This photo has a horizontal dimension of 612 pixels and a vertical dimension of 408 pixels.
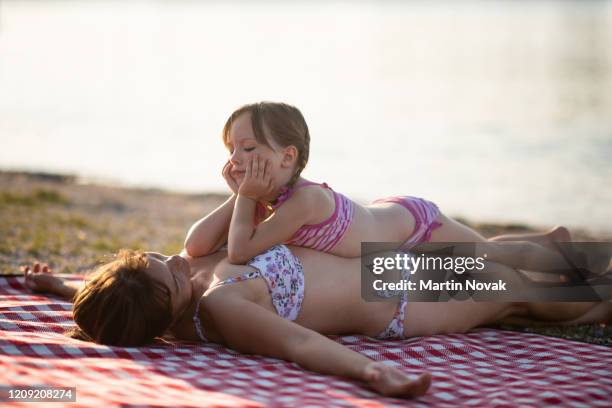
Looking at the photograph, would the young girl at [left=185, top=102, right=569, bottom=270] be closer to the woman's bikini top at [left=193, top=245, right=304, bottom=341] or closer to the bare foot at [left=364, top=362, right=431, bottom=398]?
the woman's bikini top at [left=193, top=245, right=304, bottom=341]

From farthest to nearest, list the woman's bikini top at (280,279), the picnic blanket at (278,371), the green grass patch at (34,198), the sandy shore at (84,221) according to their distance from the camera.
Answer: the green grass patch at (34,198) → the sandy shore at (84,221) → the woman's bikini top at (280,279) → the picnic blanket at (278,371)

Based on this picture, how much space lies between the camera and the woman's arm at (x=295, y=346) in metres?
2.78

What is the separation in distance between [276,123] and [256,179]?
24 centimetres

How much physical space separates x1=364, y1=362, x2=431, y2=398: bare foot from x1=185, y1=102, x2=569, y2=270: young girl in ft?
2.61

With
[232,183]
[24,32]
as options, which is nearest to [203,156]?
[232,183]

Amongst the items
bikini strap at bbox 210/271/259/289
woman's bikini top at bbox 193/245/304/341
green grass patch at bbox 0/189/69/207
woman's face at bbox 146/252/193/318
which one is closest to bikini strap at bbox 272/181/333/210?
woman's bikini top at bbox 193/245/304/341

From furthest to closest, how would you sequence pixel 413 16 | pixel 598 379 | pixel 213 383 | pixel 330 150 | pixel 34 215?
1. pixel 413 16
2. pixel 330 150
3. pixel 34 215
4. pixel 598 379
5. pixel 213 383

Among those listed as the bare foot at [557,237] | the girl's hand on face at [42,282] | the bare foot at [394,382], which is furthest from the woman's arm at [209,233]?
the bare foot at [557,237]

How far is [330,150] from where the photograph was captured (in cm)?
1028

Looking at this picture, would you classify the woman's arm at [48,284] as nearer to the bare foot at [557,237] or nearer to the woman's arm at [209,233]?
the woman's arm at [209,233]

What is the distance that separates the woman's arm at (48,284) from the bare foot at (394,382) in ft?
6.13

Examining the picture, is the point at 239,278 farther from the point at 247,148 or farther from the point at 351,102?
the point at 351,102

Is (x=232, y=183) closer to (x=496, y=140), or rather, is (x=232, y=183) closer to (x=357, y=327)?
(x=357, y=327)

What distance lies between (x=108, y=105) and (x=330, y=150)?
5.20 metres
